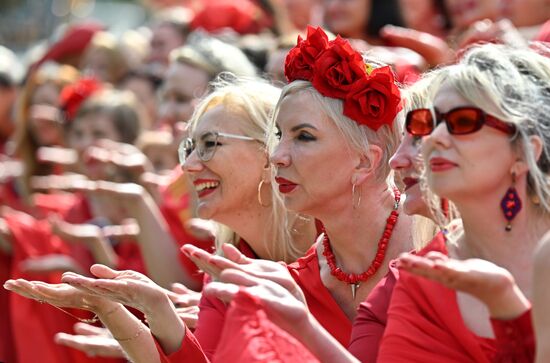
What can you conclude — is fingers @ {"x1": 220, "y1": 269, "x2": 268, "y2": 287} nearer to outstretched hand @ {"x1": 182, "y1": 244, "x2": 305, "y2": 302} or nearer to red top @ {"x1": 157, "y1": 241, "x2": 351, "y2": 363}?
outstretched hand @ {"x1": 182, "y1": 244, "x2": 305, "y2": 302}

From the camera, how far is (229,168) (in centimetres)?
429

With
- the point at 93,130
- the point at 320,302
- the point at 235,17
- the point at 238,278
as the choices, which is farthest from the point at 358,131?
the point at 235,17

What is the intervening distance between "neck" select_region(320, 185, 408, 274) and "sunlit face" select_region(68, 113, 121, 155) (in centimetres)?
294

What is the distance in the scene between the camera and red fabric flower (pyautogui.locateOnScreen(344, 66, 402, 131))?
372 cm

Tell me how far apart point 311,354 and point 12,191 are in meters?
5.09

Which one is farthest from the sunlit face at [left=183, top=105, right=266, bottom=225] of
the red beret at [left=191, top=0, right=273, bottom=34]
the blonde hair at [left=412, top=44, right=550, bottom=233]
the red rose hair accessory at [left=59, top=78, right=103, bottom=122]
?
the red beret at [left=191, top=0, right=273, bottom=34]

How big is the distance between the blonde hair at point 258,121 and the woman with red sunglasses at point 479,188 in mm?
1252

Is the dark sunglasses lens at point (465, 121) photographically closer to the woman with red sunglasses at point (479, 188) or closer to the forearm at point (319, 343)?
the woman with red sunglasses at point (479, 188)

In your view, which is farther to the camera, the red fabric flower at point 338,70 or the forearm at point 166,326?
the red fabric flower at point 338,70

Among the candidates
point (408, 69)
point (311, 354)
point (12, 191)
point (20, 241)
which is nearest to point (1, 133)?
point (12, 191)

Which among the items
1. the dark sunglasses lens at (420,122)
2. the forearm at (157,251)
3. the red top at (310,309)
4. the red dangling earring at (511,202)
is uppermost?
the dark sunglasses lens at (420,122)

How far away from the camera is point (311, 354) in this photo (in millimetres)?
2697

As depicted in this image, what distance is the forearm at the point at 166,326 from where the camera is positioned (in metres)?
3.47

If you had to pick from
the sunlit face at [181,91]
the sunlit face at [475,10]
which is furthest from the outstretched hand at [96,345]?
the sunlit face at [475,10]
